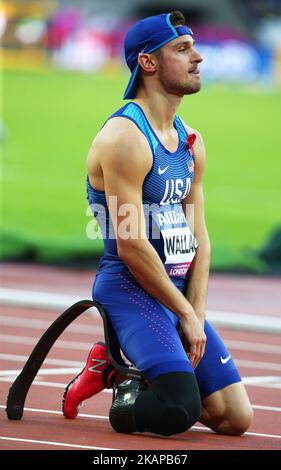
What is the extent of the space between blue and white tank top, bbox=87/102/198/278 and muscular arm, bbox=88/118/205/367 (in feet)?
0.34

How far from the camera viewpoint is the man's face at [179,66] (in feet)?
19.3

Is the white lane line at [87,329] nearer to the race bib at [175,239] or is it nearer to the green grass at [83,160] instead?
the race bib at [175,239]

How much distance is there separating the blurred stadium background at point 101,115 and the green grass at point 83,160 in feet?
0.09

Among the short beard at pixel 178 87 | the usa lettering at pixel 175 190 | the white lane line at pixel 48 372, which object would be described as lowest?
the white lane line at pixel 48 372

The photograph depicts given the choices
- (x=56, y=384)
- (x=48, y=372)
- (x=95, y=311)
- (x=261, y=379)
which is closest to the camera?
(x=56, y=384)

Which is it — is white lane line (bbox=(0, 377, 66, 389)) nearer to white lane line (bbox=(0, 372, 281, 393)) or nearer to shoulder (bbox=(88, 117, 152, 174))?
white lane line (bbox=(0, 372, 281, 393))

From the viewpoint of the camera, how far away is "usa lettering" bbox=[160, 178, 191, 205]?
19.4 feet

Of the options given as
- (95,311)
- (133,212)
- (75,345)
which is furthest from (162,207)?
(95,311)

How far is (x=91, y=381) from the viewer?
237 inches

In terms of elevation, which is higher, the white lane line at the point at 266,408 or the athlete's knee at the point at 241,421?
the athlete's knee at the point at 241,421

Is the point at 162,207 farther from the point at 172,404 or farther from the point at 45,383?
the point at 45,383

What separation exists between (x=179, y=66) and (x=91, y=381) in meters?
1.52

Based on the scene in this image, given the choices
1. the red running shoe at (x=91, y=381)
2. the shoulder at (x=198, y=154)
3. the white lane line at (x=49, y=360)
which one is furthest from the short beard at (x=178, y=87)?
the white lane line at (x=49, y=360)

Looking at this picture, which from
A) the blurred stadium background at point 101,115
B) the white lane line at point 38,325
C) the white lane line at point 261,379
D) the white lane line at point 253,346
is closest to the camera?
the white lane line at point 261,379
